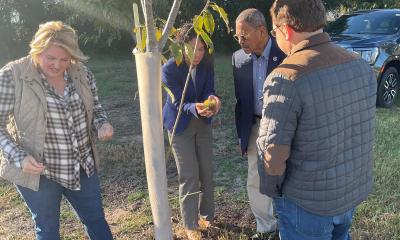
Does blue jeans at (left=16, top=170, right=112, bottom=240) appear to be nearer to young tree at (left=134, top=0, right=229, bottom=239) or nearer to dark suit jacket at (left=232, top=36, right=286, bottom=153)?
young tree at (left=134, top=0, right=229, bottom=239)

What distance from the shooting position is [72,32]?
98.1 inches

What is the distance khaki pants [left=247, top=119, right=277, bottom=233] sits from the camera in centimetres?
335

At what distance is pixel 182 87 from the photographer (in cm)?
321

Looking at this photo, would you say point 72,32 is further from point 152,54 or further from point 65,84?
point 152,54

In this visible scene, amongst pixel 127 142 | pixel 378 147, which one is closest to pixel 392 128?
pixel 378 147

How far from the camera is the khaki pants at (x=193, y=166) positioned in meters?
3.33

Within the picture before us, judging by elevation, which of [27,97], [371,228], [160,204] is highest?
[27,97]

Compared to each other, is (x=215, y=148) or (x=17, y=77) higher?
(x=17, y=77)

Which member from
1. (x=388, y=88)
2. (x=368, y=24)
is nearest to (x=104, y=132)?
(x=388, y=88)

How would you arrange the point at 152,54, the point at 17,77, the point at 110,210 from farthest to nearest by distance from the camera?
the point at 110,210 < the point at 17,77 < the point at 152,54

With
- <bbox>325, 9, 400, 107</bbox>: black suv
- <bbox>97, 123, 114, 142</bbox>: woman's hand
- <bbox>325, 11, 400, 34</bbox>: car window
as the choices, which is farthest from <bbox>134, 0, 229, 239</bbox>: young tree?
<bbox>325, 11, 400, 34</bbox>: car window

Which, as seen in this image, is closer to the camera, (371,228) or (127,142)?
(371,228)

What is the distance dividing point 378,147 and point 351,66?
12.2ft

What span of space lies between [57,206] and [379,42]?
6.53m
